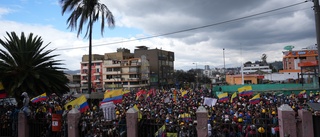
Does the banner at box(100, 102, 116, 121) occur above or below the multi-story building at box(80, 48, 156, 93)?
below

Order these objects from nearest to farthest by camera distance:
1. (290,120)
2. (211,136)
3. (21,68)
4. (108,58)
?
(290,120) < (211,136) < (21,68) < (108,58)

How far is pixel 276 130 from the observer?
32.9ft

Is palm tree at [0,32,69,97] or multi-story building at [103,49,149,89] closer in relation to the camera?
palm tree at [0,32,69,97]

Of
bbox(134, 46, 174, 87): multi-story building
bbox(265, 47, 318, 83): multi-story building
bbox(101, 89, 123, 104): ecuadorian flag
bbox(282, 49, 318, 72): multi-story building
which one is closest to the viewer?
bbox(101, 89, 123, 104): ecuadorian flag

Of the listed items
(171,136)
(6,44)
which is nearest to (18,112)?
(6,44)

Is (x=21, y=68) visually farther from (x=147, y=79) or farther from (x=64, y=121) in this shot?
(x=147, y=79)

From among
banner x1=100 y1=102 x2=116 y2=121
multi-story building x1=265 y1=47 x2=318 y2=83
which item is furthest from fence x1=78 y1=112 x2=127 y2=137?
multi-story building x1=265 y1=47 x2=318 y2=83

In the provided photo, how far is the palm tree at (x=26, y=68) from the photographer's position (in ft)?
40.9

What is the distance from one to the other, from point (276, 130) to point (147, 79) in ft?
219

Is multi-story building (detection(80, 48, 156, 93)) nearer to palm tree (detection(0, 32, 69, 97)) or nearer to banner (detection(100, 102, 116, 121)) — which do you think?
palm tree (detection(0, 32, 69, 97))

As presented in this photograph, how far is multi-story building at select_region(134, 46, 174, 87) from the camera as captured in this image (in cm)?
8231

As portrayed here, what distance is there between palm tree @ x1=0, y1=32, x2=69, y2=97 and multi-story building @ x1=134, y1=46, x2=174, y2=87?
64664 millimetres

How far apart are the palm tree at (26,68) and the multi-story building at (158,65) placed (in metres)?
64.7

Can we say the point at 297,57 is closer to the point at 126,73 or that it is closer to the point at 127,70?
the point at 127,70
